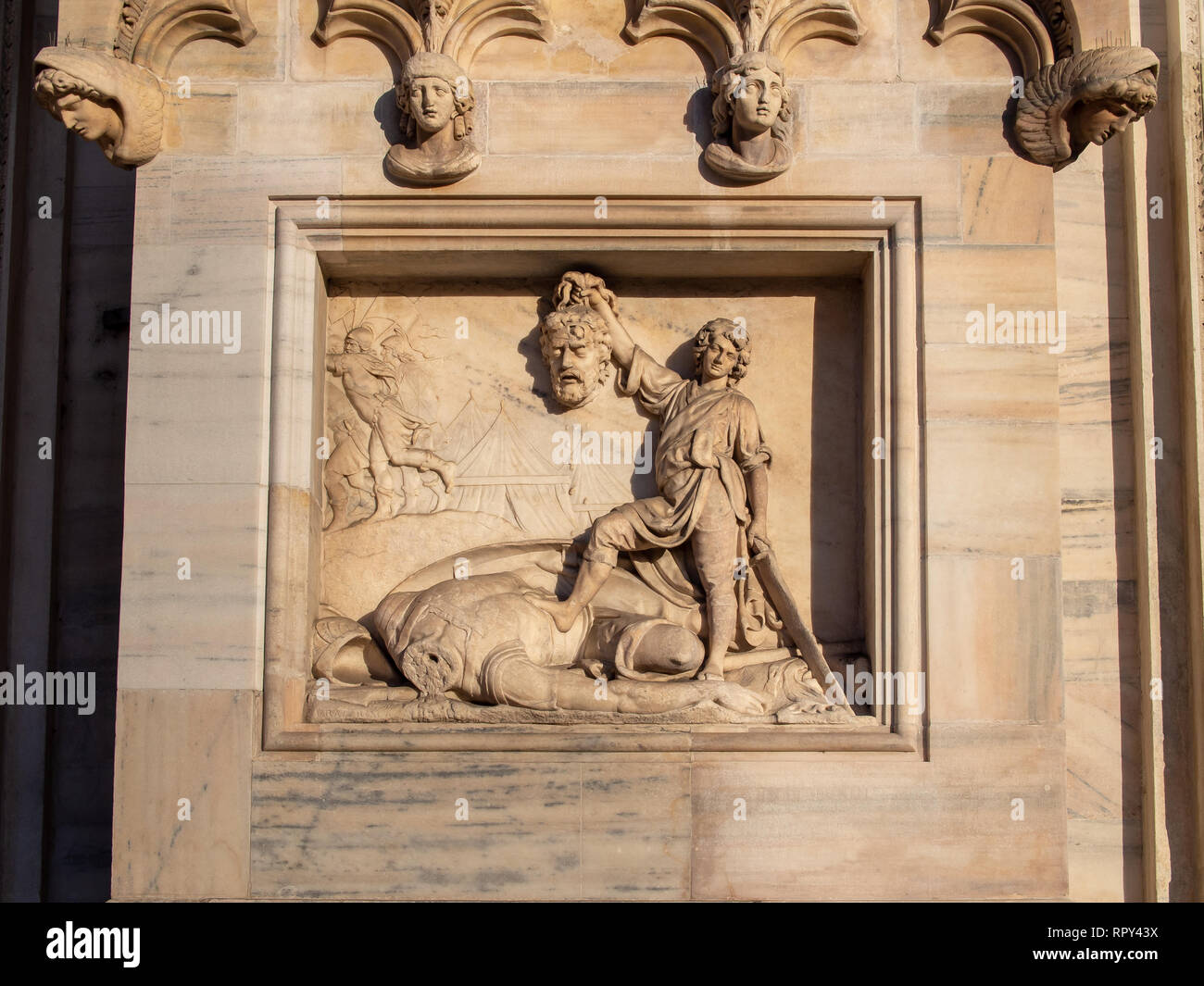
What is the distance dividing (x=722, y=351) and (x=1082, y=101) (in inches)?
Result: 88.6

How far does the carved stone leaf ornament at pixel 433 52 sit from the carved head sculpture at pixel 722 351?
1.55 metres

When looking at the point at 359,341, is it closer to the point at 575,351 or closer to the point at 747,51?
the point at 575,351

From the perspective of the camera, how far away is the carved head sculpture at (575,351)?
8781mm

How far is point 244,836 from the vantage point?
796 cm

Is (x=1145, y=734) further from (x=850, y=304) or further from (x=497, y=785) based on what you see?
(x=497, y=785)

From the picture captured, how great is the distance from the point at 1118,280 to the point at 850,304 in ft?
5.25

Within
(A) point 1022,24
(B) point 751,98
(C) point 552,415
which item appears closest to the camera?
(B) point 751,98

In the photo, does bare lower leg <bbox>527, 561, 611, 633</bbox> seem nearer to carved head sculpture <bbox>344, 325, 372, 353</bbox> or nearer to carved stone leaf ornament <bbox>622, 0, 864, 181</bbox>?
carved head sculpture <bbox>344, 325, 372, 353</bbox>

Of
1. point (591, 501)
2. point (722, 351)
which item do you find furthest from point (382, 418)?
point (722, 351)

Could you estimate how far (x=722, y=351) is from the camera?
8781mm

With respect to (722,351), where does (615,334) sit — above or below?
above

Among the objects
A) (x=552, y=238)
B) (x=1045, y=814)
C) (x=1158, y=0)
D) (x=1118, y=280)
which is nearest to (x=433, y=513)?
(x=552, y=238)

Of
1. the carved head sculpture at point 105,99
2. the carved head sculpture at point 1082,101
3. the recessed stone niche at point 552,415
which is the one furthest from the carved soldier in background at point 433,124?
the carved head sculpture at point 1082,101

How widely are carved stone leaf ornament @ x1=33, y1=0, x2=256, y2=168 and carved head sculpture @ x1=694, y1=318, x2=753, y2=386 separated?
293cm
